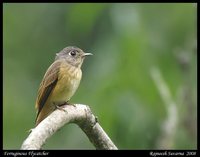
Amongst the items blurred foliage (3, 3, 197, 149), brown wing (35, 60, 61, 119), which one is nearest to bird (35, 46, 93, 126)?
brown wing (35, 60, 61, 119)

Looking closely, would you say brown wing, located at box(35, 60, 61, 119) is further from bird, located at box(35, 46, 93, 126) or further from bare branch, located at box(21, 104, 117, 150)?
bare branch, located at box(21, 104, 117, 150)

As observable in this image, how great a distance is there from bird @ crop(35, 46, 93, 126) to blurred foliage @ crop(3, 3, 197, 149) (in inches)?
11.6

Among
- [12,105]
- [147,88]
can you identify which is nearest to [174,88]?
[147,88]

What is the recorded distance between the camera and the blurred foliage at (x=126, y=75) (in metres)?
8.46

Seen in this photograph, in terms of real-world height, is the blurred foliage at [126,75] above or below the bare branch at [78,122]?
below

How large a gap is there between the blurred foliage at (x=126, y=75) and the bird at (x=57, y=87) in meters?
0.29

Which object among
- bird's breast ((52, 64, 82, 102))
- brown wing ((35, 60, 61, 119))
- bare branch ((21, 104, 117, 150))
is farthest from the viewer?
bird's breast ((52, 64, 82, 102))

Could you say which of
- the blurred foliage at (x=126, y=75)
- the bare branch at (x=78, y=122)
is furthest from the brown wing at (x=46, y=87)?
the bare branch at (x=78, y=122)

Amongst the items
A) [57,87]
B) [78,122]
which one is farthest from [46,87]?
[78,122]

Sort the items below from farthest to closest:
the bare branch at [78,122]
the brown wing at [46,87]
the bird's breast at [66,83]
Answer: the bird's breast at [66,83] < the brown wing at [46,87] < the bare branch at [78,122]

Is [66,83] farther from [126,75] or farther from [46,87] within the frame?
[126,75]

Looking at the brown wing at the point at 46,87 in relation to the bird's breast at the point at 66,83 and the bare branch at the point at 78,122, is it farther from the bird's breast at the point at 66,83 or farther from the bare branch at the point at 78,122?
the bare branch at the point at 78,122

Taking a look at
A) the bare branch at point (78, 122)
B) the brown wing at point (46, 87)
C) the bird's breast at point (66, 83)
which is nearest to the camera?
the bare branch at point (78, 122)

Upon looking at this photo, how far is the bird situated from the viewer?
27.2 feet
